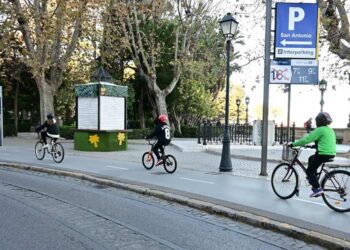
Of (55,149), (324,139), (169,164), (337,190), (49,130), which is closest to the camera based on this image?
(337,190)

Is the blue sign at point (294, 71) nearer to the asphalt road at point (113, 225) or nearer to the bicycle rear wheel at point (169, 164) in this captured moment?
the bicycle rear wheel at point (169, 164)

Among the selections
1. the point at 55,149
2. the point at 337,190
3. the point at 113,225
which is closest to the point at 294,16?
the point at 337,190

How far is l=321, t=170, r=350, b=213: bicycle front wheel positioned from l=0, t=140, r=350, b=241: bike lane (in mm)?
185

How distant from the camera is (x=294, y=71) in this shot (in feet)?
41.7

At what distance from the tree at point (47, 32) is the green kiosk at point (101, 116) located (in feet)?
16.1

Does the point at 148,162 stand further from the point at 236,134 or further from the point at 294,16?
the point at 236,134

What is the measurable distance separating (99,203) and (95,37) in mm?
20795

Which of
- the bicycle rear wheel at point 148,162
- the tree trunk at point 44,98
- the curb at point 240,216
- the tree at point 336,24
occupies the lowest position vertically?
the curb at point 240,216

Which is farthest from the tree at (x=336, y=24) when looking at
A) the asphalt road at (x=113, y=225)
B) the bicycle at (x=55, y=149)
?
the asphalt road at (x=113, y=225)

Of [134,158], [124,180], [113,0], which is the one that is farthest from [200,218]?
[113,0]

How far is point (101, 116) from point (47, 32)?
22.5ft

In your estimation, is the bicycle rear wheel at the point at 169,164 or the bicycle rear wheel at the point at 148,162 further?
the bicycle rear wheel at the point at 148,162

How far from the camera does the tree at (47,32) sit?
24.8 metres

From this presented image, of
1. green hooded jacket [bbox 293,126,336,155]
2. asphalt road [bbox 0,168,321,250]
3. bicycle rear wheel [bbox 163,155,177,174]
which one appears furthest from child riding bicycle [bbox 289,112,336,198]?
bicycle rear wheel [bbox 163,155,177,174]
